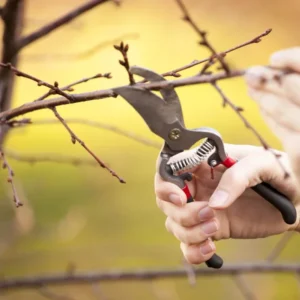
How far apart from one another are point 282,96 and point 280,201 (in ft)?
1.16

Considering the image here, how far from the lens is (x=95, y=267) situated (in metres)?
3.11

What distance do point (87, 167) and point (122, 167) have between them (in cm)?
23

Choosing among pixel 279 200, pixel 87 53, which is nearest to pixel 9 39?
pixel 87 53

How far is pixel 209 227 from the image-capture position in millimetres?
1222

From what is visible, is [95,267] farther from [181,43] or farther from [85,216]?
[181,43]

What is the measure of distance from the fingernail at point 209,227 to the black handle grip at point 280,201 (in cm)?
10

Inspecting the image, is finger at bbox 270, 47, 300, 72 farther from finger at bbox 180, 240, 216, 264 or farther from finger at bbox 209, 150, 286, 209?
finger at bbox 180, 240, 216, 264

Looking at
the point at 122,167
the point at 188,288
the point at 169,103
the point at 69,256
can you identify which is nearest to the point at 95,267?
the point at 69,256

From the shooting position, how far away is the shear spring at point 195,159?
1097 mm

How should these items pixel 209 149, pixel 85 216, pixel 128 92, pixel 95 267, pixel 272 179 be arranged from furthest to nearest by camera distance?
pixel 85 216 → pixel 95 267 → pixel 272 179 → pixel 209 149 → pixel 128 92

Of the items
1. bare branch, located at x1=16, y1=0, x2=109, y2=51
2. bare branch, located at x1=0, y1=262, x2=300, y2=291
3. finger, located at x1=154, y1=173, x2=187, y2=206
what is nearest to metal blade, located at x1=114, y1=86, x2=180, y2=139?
finger, located at x1=154, y1=173, x2=187, y2=206

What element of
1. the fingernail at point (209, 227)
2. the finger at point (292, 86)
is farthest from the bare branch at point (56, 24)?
the finger at point (292, 86)

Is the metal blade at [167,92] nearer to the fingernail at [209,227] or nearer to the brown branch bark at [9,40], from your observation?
the fingernail at [209,227]

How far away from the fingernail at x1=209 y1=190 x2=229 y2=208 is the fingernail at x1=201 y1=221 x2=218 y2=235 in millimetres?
102
